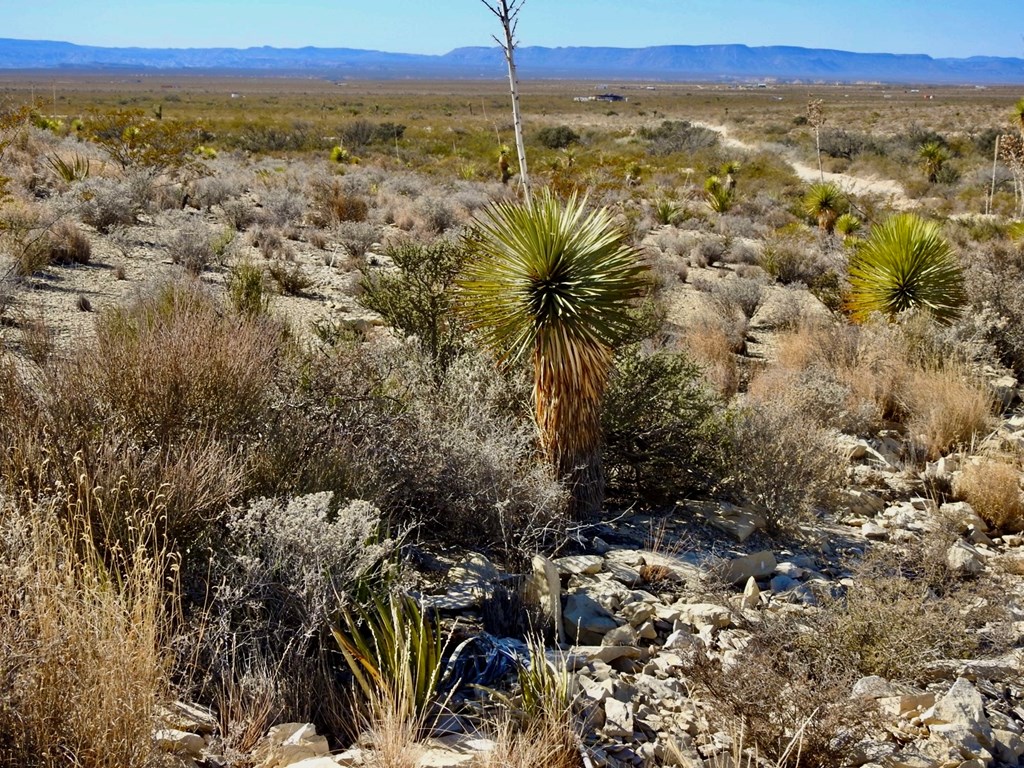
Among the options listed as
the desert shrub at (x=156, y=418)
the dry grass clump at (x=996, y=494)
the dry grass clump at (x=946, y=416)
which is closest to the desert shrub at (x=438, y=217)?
the dry grass clump at (x=946, y=416)

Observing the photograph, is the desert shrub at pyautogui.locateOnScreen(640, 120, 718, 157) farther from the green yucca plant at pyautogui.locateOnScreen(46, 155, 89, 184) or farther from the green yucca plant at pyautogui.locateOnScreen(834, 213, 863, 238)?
the green yucca plant at pyautogui.locateOnScreen(46, 155, 89, 184)

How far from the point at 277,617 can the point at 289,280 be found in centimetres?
786

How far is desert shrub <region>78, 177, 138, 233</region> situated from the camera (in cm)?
1243

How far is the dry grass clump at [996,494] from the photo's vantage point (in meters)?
6.10

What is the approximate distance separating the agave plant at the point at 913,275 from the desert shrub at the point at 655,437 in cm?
447

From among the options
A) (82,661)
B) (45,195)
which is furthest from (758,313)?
(45,195)

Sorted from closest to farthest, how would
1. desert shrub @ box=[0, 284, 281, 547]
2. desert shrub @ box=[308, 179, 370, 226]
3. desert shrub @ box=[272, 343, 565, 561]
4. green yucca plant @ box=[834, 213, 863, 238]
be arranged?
desert shrub @ box=[0, 284, 281, 547], desert shrub @ box=[272, 343, 565, 561], desert shrub @ box=[308, 179, 370, 226], green yucca plant @ box=[834, 213, 863, 238]

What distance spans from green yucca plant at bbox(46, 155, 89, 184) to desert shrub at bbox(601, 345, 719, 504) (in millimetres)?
12938

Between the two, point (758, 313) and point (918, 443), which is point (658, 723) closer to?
point (918, 443)

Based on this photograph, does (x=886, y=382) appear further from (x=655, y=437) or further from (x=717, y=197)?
(x=717, y=197)

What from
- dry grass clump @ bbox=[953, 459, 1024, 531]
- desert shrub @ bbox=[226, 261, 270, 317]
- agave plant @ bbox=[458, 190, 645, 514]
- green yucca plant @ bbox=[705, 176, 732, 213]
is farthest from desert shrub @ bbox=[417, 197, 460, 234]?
dry grass clump @ bbox=[953, 459, 1024, 531]

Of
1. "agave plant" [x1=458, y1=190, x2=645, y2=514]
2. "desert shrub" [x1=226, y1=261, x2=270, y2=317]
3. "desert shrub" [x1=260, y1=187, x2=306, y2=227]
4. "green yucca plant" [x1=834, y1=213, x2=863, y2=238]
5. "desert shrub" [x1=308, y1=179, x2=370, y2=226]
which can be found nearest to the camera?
"agave plant" [x1=458, y1=190, x2=645, y2=514]

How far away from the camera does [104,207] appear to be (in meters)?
12.5

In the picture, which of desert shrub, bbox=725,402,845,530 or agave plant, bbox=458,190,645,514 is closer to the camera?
agave plant, bbox=458,190,645,514
